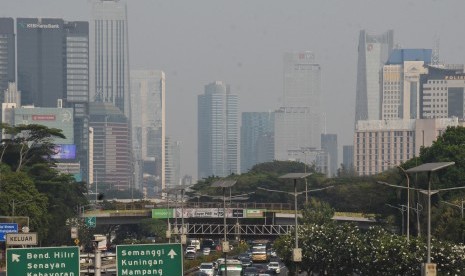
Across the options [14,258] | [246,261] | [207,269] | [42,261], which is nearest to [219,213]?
[246,261]

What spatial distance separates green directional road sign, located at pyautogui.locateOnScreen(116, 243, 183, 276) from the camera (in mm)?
43250

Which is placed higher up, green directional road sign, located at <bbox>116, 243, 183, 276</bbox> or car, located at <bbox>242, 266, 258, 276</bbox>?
green directional road sign, located at <bbox>116, 243, 183, 276</bbox>

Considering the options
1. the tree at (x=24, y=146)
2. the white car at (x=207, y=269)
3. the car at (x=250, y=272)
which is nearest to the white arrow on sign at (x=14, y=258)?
the white car at (x=207, y=269)

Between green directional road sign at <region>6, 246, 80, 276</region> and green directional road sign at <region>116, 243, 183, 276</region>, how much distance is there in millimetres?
1322

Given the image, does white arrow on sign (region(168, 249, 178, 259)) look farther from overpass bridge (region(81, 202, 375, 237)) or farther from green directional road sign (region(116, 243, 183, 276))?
overpass bridge (region(81, 202, 375, 237))

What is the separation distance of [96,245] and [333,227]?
63272 millimetres

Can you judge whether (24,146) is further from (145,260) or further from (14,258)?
(145,260)

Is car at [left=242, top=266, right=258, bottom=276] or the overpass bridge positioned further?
the overpass bridge

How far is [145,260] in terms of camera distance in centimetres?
4322

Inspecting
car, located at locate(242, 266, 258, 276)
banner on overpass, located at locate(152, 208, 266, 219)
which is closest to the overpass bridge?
banner on overpass, located at locate(152, 208, 266, 219)

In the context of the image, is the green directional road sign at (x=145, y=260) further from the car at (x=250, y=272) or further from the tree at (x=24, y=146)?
the tree at (x=24, y=146)

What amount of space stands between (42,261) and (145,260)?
2.98 m

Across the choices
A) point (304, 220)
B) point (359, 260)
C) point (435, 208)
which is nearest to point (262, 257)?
point (304, 220)

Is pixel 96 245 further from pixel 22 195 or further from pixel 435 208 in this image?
pixel 22 195
